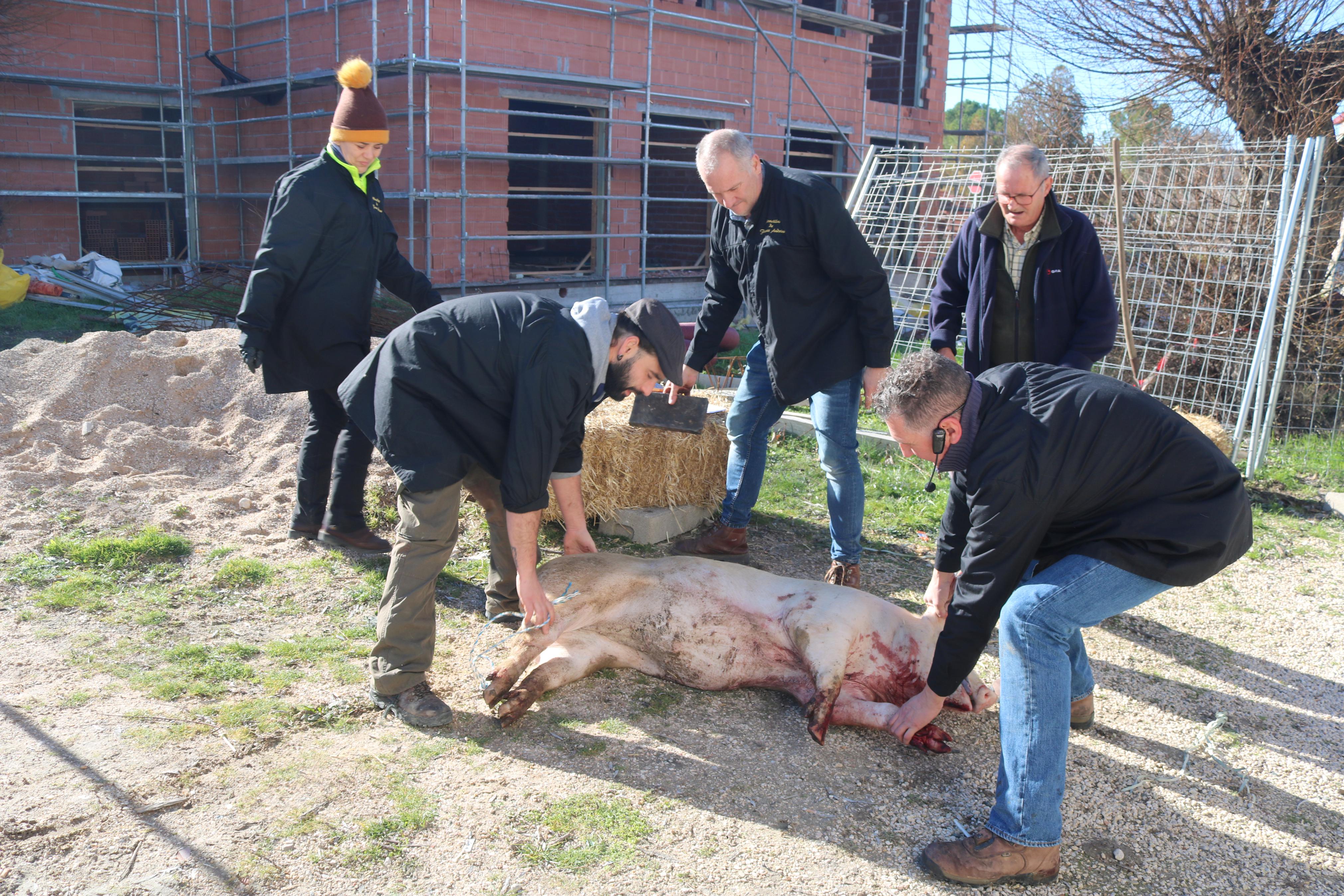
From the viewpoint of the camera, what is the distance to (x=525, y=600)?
10.6 ft

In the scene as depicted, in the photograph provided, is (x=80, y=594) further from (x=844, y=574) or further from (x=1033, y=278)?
(x=1033, y=278)

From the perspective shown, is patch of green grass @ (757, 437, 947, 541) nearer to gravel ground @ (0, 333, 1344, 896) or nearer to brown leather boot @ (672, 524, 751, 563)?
brown leather boot @ (672, 524, 751, 563)

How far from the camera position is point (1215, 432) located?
654cm

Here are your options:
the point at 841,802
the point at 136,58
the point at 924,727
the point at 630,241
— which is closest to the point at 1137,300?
the point at 924,727

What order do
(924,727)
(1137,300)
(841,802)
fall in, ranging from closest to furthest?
(841,802), (924,727), (1137,300)

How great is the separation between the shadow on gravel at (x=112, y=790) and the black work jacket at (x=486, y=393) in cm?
121

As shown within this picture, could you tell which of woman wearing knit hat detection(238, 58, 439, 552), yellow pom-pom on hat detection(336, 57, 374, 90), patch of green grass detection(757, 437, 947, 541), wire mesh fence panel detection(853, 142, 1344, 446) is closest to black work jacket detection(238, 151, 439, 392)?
woman wearing knit hat detection(238, 58, 439, 552)

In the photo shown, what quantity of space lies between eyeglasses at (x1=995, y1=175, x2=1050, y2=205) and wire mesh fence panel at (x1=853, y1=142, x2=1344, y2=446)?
329cm

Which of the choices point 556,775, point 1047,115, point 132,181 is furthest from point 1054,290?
point 1047,115

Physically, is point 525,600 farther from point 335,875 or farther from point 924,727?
point 924,727

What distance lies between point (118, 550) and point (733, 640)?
9.68 feet

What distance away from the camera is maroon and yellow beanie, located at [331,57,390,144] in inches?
173

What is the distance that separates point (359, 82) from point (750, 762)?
3430 mm

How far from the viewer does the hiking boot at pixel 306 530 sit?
191 inches
